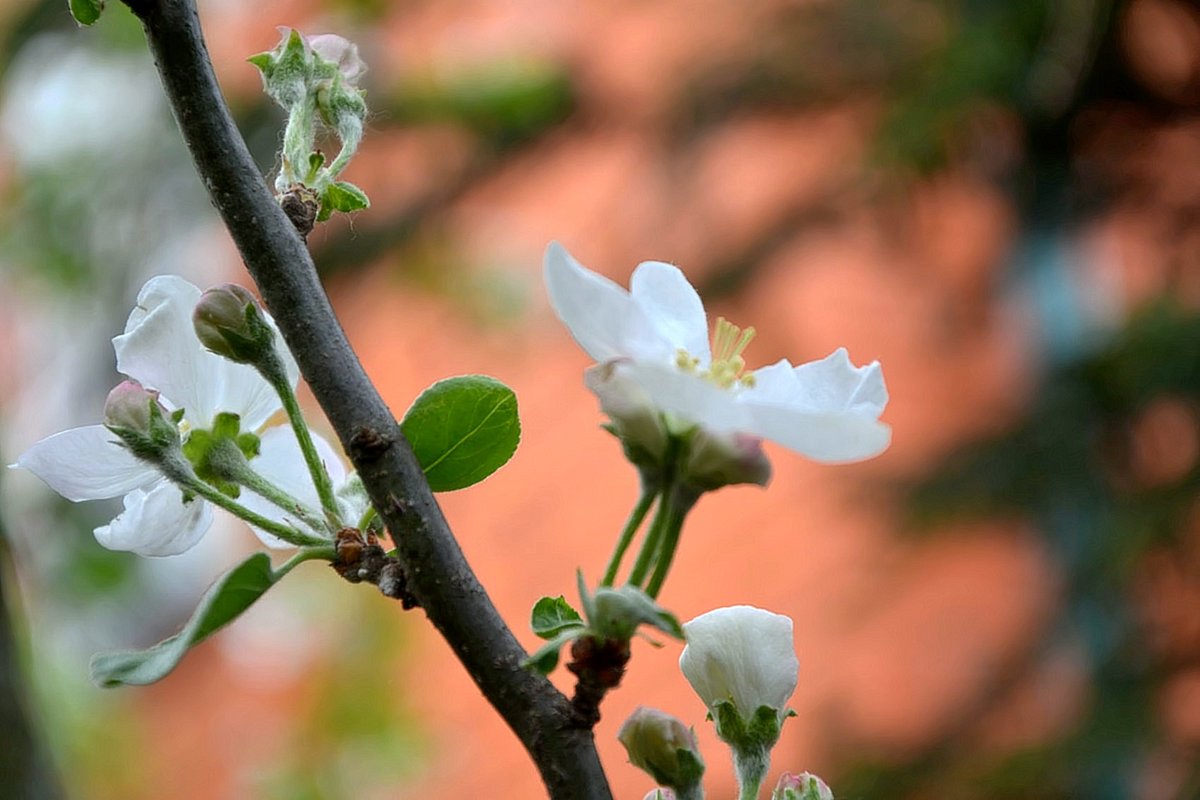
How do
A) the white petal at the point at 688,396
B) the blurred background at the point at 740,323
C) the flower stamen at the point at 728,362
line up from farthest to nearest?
the blurred background at the point at 740,323 → the flower stamen at the point at 728,362 → the white petal at the point at 688,396

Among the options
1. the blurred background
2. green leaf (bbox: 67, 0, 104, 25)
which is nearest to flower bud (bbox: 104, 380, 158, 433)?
green leaf (bbox: 67, 0, 104, 25)

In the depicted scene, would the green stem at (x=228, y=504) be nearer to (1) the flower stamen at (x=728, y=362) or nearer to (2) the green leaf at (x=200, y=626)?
(2) the green leaf at (x=200, y=626)

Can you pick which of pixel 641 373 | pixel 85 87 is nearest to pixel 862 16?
pixel 85 87

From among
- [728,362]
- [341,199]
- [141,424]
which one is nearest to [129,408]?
[141,424]

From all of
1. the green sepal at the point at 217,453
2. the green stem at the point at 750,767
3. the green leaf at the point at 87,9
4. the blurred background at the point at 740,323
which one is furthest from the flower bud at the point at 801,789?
the blurred background at the point at 740,323

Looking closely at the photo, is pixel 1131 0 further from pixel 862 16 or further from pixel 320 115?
pixel 320 115
